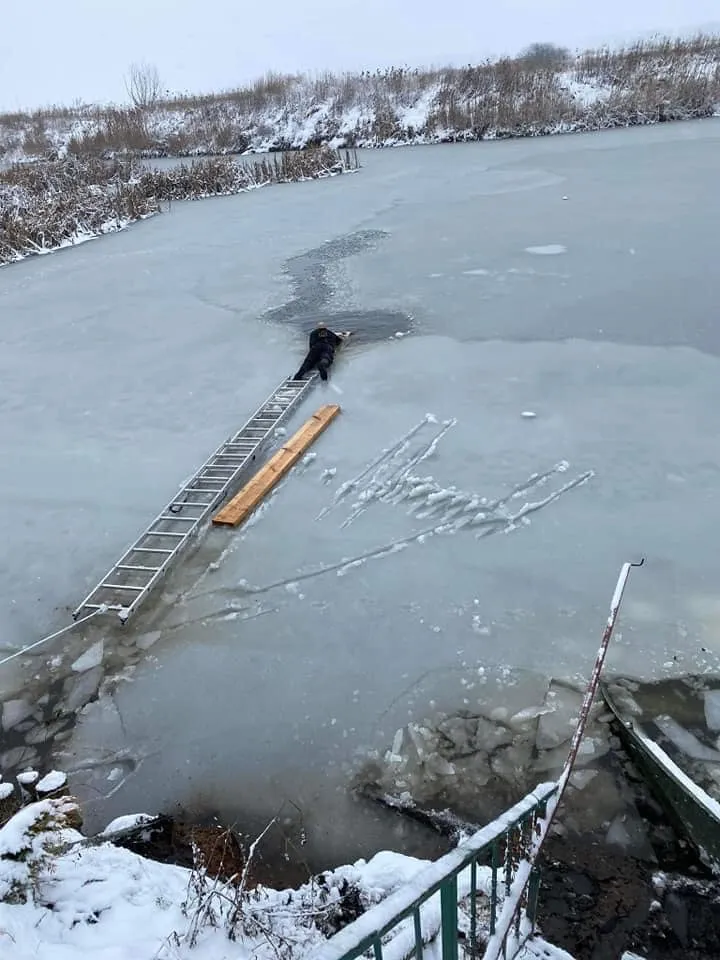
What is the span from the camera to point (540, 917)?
2.39 meters

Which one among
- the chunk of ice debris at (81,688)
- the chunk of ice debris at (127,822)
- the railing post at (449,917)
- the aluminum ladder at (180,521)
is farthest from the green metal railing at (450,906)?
the aluminum ladder at (180,521)

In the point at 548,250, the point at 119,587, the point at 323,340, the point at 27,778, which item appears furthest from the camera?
A: the point at 548,250

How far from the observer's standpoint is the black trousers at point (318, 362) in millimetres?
6965

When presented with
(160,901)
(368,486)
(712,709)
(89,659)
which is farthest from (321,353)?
(160,901)

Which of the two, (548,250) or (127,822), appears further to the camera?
(548,250)

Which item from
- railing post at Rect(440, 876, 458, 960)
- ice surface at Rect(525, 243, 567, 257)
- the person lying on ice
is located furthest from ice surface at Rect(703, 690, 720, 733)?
ice surface at Rect(525, 243, 567, 257)

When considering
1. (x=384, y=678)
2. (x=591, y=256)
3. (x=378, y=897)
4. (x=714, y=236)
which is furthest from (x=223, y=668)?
(x=714, y=236)

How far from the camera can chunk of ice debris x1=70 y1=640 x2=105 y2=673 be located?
3.77 meters

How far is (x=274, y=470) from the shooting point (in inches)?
212

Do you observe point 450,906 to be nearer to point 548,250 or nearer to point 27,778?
point 27,778

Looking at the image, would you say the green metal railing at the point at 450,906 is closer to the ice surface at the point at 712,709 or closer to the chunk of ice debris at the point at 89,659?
the ice surface at the point at 712,709

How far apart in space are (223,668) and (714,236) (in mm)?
9954

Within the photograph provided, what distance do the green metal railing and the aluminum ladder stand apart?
265 centimetres

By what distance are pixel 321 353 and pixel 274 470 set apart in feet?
7.22
